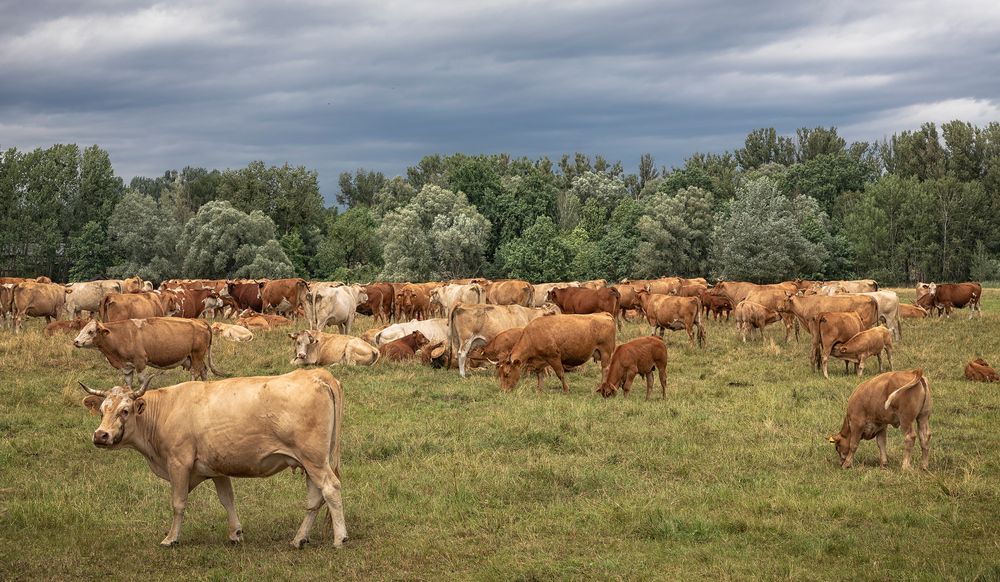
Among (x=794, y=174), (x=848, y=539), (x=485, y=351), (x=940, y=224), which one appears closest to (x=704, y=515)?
(x=848, y=539)

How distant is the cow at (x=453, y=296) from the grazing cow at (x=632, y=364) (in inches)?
538

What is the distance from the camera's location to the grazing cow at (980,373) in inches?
754

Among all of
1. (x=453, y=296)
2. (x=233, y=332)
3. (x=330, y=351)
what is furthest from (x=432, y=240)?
(x=330, y=351)

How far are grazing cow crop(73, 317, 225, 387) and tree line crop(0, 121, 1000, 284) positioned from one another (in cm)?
5481

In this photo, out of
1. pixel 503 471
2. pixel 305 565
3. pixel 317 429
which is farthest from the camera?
pixel 503 471

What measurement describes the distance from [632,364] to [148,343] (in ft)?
31.6

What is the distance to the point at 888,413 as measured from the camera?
38.3ft

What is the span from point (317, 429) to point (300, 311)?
2985 cm

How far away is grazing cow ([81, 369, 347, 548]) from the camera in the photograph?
902 cm

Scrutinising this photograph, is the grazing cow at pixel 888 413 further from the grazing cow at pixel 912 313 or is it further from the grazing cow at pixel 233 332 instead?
the grazing cow at pixel 912 313

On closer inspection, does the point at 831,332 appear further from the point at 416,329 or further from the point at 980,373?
the point at 416,329

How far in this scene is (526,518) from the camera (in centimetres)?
997

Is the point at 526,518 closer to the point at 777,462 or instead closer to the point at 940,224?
the point at 777,462

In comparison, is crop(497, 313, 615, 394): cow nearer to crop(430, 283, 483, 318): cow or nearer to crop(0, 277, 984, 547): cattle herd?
crop(0, 277, 984, 547): cattle herd
